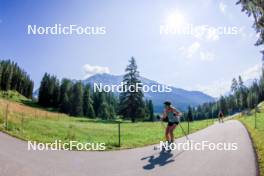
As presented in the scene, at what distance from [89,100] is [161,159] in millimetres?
94137

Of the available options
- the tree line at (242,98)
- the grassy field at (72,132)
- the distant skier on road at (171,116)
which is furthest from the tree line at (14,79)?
the distant skier on road at (171,116)

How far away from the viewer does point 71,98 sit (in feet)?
339

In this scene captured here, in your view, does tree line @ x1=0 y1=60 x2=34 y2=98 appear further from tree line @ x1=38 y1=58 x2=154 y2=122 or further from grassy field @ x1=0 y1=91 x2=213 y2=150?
grassy field @ x1=0 y1=91 x2=213 y2=150

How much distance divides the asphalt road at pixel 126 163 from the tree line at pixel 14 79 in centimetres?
11652

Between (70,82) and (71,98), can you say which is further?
(70,82)

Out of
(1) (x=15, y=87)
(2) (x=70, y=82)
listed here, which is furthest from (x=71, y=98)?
(1) (x=15, y=87)

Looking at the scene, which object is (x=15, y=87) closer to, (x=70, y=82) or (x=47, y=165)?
(x=70, y=82)

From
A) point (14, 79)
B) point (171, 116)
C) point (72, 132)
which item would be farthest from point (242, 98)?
point (171, 116)

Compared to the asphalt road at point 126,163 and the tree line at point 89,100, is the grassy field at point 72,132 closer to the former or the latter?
the asphalt road at point 126,163

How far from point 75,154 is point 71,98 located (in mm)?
92796

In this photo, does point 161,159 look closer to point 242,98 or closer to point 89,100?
point 89,100

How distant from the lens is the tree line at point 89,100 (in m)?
64.4

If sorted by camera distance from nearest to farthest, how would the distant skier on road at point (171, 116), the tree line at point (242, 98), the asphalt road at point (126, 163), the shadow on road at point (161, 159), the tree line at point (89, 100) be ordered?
1. the asphalt road at point (126, 163)
2. the shadow on road at point (161, 159)
3. the distant skier on road at point (171, 116)
4. the tree line at point (89, 100)
5. the tree line at point (242, 98)

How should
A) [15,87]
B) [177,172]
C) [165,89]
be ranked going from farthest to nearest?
1. [15,87]
2. [165,89]
3. [177,172]
